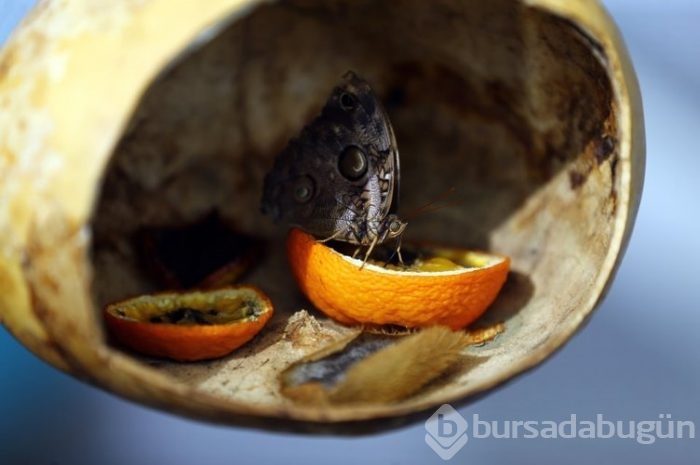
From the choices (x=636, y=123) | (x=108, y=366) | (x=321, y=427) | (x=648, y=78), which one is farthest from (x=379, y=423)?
(x=648, y=78)

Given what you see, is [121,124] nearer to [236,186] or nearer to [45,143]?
[45,143]

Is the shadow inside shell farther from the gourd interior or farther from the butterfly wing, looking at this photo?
the butterfly wing

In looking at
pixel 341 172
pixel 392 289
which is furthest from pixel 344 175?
pixel 392 289

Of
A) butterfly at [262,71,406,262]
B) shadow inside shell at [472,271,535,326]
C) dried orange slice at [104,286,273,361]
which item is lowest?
dried orange slice at [104,286,273,361]

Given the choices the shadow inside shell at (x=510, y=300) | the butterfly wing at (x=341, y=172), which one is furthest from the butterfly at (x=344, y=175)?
the shadow inside shell at (x=510, y=300)

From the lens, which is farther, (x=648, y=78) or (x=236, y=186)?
(x=648, y=78)

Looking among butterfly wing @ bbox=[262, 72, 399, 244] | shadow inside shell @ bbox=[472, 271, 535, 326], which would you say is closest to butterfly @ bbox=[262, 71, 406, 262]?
butterfly wing @ bbox=[262, 72, 399, 244]
